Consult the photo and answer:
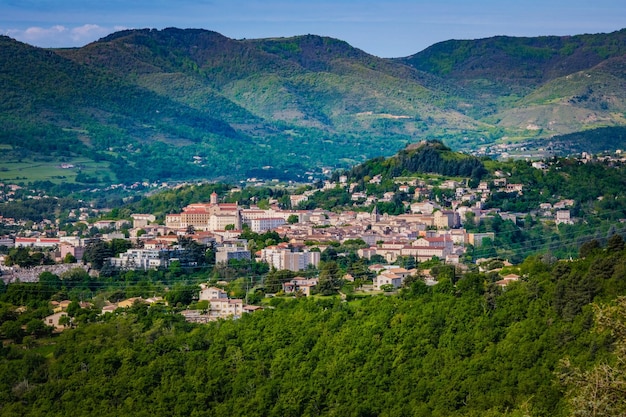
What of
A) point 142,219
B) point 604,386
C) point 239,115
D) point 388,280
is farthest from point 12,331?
point 239,115

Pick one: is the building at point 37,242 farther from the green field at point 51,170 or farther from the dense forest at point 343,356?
the green field at point 51,170

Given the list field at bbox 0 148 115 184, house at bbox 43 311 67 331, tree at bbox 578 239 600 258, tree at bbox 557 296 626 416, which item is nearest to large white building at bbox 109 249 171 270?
house at bbox 43 311 67 331

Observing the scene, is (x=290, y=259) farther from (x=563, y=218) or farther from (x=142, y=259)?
(x=563, y=218)

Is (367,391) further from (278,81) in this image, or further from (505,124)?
(278,81)

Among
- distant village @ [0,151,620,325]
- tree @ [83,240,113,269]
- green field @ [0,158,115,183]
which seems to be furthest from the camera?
green field @ [0,158,115,183]

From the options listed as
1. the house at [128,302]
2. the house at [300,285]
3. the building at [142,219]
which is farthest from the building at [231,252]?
the building at [142,219]

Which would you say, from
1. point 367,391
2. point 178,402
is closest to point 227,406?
point 178,402

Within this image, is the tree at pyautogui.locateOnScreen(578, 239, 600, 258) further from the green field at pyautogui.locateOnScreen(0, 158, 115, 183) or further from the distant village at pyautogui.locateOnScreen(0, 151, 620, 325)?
the green field at pyautogui.locateOnScreen(0, 158, 115, 183)
